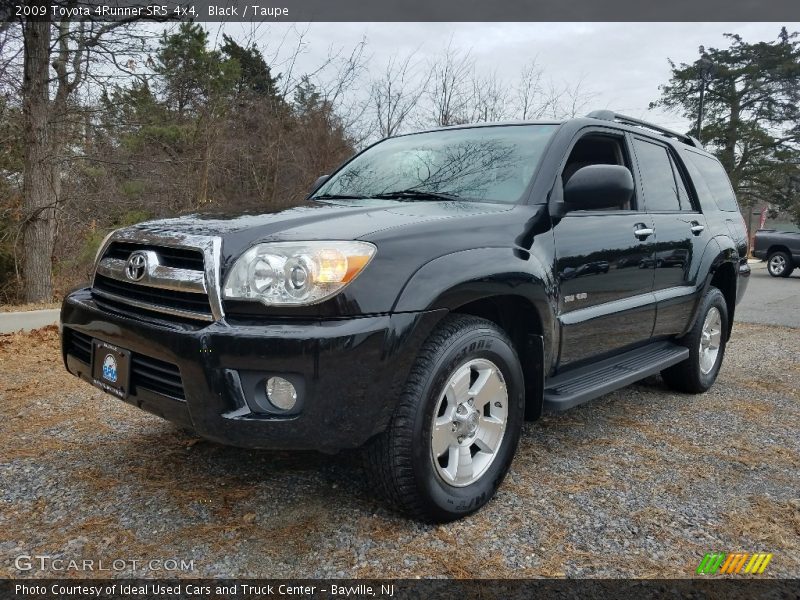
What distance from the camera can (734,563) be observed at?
2.15 meters

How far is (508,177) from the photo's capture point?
Answer: 2.97 meters

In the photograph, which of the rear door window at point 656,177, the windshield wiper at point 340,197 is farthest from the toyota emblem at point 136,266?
the rear door window at point 656,177

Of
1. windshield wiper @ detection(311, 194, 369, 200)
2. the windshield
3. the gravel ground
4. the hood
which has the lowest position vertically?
the gravel ground

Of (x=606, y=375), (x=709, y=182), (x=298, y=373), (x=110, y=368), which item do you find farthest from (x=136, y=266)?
(x=709, y=182)

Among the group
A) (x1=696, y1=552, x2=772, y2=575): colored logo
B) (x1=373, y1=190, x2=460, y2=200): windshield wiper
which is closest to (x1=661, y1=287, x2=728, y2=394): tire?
(x1=696, y1=552, x2=772, y2=575): colored logo

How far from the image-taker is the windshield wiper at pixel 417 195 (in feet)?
9.64

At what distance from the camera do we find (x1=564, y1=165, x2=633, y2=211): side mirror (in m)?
2.73

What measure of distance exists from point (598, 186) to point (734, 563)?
1628mm

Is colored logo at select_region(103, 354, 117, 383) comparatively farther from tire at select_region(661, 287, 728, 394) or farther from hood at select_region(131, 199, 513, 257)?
tire at select_region(661, 287, 728, 394)

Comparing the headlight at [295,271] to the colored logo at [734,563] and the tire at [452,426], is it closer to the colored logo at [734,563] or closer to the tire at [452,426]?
the tire at [452,426]

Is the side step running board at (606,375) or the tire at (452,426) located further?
the side step running board at (606,375)

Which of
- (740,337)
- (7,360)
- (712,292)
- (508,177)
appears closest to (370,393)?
(508,177)

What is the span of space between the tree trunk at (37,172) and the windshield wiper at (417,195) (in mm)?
6292

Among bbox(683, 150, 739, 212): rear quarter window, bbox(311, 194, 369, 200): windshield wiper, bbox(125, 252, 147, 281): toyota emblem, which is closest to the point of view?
bbox(125, 252, 147, 281): toyota emblem
